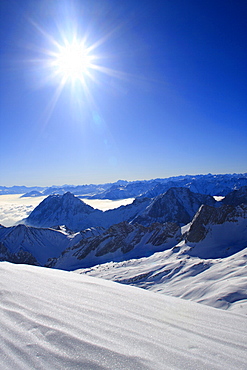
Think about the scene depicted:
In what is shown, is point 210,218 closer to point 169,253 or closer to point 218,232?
point 218,232

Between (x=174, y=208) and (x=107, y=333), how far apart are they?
176m

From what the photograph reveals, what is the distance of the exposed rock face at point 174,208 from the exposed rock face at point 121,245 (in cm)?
8453

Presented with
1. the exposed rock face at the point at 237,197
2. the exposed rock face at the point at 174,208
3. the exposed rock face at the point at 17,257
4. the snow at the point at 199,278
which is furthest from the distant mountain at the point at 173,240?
the exposed rock face at the point at 237,197

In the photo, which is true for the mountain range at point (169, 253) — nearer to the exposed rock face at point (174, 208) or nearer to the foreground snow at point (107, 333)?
the foreground snow at point (107, 333)

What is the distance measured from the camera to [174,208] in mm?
172750

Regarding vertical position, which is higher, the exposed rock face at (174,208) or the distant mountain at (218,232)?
the distant mountain at (218,232)

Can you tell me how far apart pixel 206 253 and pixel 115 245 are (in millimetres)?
39951

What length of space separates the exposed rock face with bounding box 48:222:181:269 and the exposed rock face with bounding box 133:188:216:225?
84.5 meters

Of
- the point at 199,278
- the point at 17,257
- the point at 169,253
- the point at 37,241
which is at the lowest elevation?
the point at 37,241

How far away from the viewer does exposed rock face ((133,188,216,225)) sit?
542 feet

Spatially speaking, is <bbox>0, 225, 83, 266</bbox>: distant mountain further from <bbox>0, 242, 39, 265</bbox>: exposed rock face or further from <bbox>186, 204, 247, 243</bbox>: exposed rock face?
<bbox>186, 204, 247, 243</bbox>: exposed rock face

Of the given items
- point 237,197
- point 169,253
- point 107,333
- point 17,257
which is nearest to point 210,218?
point 169,253

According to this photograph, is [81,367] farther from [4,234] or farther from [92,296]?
[4,234]

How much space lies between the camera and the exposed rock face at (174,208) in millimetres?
165125
